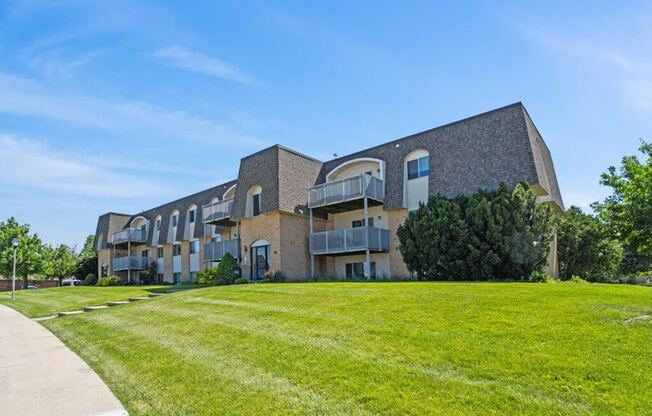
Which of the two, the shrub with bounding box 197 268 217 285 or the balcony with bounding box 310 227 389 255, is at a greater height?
the balcony with bounding box 310 227 389 255

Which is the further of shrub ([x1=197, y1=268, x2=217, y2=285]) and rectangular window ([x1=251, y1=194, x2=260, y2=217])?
rectangular window ([x1=251, y1=194, x2=260, y2=217])

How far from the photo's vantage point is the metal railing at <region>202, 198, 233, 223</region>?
90.9 ft

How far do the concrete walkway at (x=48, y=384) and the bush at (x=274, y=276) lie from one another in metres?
12.4

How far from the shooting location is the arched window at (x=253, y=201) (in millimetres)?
25781

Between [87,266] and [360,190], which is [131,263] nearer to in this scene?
[87,266]

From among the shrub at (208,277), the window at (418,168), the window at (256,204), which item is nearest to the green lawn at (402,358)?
the window at (418,168)

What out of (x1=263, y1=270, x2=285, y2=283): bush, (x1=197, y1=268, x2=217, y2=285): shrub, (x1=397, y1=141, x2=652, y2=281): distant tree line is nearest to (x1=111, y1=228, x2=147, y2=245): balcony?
(x1=197, y1=268, x2=217, y2=285): shrub

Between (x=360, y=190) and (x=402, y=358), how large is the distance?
1649cm

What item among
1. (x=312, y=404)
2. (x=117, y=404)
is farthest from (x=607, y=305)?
(x=117, y=404)

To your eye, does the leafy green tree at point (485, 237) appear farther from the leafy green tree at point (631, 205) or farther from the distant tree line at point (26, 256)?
the distant tree line at point (26, 256)

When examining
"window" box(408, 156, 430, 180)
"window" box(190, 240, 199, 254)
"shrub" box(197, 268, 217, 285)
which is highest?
"window" box(408, 156, 430, 180)

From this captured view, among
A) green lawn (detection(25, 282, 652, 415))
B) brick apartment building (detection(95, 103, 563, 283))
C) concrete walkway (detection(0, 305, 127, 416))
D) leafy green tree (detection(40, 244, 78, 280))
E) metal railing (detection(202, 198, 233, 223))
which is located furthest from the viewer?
leafy green tree (detection(40, 244, 78, 280))

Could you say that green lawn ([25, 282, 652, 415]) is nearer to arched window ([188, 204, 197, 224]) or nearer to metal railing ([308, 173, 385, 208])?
metal railing ([308, 173, 385, 208])

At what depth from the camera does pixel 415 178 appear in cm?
2173
